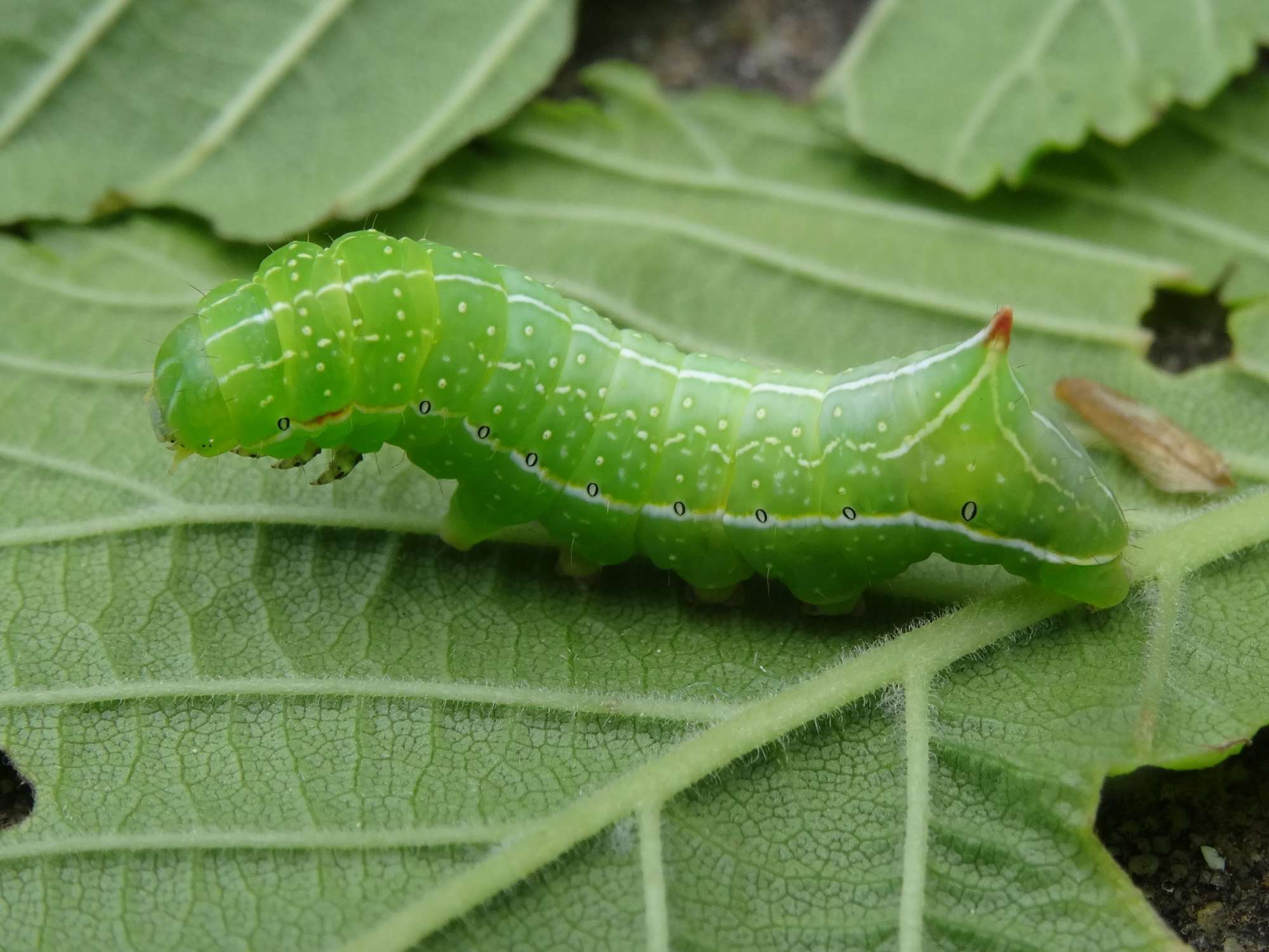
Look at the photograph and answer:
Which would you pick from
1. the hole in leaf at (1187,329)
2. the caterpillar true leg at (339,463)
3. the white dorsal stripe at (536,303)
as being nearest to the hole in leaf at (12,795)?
the caterpillar true leg at (339,463)

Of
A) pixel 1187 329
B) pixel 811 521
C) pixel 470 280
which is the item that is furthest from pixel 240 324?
pixel 1187 329

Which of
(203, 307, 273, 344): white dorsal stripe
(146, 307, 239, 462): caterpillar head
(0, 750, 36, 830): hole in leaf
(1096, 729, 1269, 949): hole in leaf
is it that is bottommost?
(0, 750, 36, 830): hole in leaf

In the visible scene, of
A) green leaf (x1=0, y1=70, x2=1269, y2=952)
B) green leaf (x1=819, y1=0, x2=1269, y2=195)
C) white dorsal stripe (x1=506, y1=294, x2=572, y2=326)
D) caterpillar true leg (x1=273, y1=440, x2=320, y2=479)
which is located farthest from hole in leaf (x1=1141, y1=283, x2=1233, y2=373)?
caterpillar true leg (x1=273, y1=440, x2=320, y2=479)

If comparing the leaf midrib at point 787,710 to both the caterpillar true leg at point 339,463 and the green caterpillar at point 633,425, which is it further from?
the caterpillar true leg at point 339,463

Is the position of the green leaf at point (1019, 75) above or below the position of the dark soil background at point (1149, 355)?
above

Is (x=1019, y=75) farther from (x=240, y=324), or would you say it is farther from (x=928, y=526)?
(x=240, y=324)

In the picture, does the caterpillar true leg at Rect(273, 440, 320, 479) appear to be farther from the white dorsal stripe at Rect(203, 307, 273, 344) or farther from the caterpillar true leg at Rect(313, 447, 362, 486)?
the white dorsal stripe at Rect(203, 307, 273, 344)
